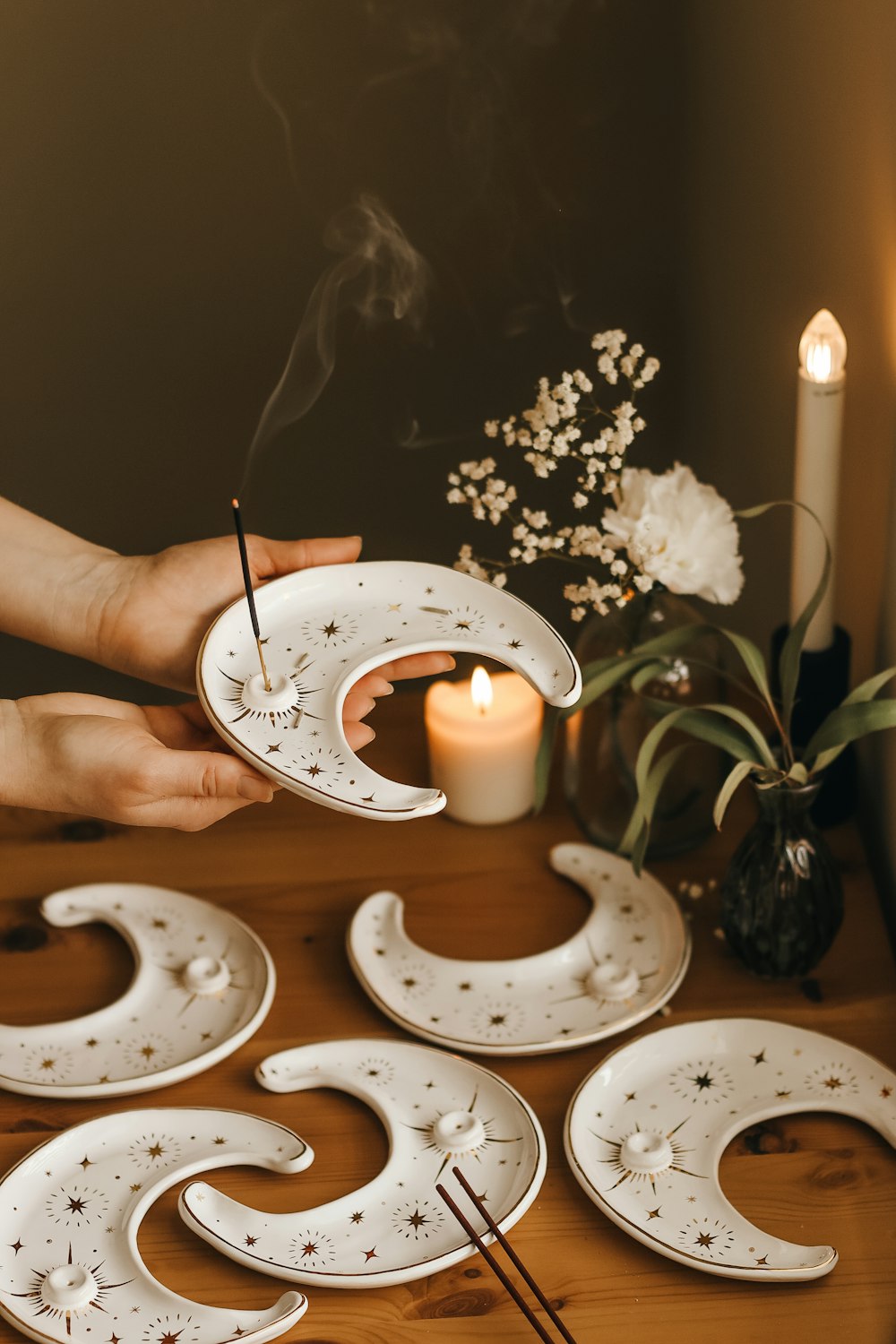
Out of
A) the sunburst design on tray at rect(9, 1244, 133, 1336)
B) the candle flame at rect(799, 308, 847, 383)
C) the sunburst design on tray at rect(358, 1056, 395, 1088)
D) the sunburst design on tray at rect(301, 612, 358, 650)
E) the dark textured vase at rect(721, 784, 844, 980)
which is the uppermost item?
the candle flame at rect(799, 308, 847, 383)

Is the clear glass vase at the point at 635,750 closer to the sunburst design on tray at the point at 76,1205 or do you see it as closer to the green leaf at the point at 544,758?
the green leaf at the point at 544,758

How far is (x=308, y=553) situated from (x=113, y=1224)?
0.49 metres

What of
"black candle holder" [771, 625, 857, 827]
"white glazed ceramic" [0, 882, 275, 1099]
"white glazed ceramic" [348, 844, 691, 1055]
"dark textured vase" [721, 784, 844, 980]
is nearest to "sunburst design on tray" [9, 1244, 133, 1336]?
"white glazed ceramic" [0, 882, 275, 1099]

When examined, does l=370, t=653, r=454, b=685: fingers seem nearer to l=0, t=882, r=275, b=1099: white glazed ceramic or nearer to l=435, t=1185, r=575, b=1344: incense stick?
l=0, t=882, r=275, b=1099: white glazed ceramic

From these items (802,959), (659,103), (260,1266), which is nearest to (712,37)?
(659,103)

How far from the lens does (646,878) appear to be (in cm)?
107

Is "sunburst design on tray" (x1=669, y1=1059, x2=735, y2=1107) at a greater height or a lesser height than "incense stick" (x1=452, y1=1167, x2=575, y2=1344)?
greater

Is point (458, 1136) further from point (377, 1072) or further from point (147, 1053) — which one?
point (147, 1053)

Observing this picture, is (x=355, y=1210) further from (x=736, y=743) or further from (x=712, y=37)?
(x=712, y=37)

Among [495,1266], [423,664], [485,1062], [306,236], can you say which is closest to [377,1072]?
[485,1062]

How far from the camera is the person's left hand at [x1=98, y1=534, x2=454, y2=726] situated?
1.01 metres

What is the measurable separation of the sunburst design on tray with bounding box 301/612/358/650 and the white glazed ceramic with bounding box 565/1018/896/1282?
0.35 meters

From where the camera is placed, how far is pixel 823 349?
0.96 metres

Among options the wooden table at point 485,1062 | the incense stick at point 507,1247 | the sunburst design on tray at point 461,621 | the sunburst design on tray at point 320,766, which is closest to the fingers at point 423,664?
the sunburst design on tray at point 461,621
